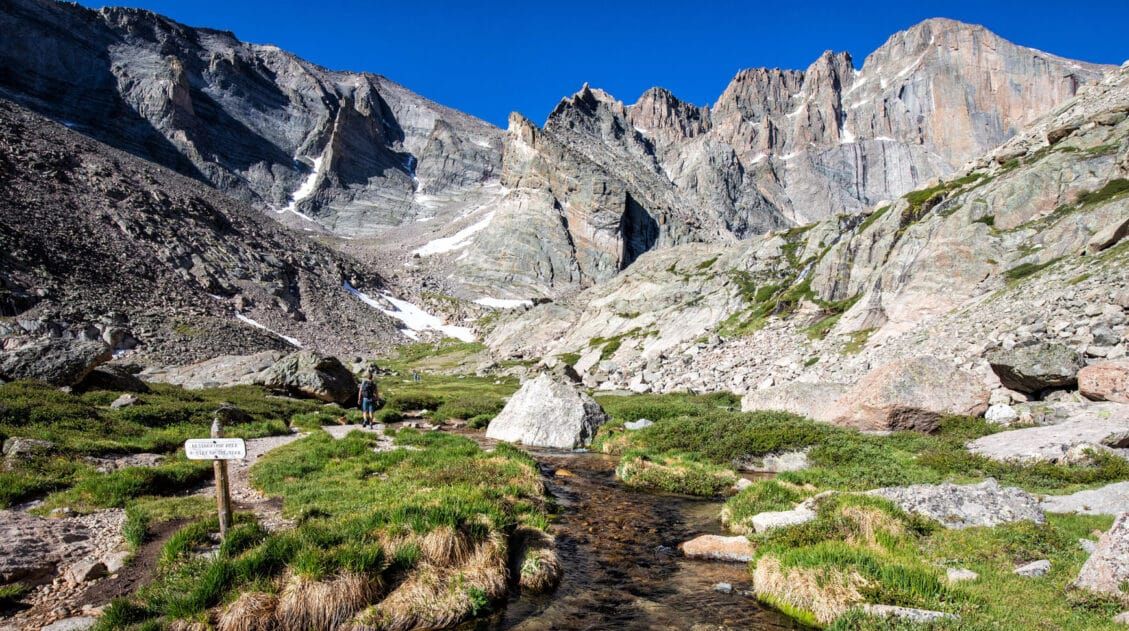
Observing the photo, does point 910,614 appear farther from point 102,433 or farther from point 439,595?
point 102,433

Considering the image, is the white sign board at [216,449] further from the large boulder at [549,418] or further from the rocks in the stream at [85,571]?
the large boulder at [549,418]

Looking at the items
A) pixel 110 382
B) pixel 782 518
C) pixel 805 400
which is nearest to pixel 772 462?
pixel 805 400

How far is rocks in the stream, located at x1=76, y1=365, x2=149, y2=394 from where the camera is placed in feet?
94.5

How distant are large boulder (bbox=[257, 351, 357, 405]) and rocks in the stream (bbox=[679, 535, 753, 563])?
35388 mm

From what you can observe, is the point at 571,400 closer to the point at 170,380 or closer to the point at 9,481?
the point at 9,481

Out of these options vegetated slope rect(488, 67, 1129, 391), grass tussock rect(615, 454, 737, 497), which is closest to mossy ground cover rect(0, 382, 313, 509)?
grass tussock rect(615, 454, 737, 497)

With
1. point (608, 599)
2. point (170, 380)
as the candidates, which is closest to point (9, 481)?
point (608, 599)

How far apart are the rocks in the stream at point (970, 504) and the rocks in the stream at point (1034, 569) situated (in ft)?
6.45

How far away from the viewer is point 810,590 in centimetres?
952

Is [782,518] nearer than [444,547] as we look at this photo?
No

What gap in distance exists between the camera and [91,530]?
11.3 m

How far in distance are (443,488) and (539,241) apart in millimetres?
170700

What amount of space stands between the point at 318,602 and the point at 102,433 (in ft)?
56.9

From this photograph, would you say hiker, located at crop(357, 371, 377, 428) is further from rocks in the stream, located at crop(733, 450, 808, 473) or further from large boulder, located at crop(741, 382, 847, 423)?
large boulder, located at crop(741, 382, 847, 423)
